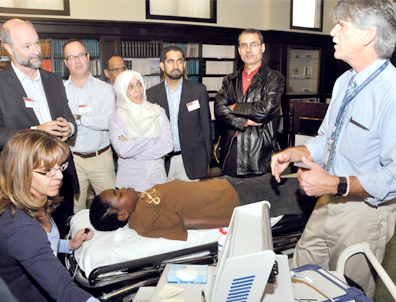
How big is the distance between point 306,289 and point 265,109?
1.90 m

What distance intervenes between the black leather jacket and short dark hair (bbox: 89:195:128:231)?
1.30m

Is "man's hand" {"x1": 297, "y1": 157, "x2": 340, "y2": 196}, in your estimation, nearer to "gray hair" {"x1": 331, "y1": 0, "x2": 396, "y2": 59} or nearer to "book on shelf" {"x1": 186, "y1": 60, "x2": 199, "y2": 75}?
"gray hair" {"x1": 331, "y1": 0, "x2": 396, "y2": 59}

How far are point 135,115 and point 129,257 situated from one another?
50.4 inches

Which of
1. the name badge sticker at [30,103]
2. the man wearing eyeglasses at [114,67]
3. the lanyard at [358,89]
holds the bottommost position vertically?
the name badge sticker at [30,103]

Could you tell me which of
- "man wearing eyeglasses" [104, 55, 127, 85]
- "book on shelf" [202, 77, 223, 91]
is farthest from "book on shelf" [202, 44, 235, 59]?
"man wearing eyeglasses" [104, 55, 127, 85]

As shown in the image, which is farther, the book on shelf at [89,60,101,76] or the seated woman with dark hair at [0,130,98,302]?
the book on shelf at [89,60,101,76]

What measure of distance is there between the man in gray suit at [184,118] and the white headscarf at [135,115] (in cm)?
36

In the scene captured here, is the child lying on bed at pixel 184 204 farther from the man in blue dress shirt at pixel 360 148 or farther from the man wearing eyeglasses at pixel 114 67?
the man wearing eyeglasses at pixel 114 67

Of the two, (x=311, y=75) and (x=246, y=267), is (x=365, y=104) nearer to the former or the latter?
(x=246, y=267)

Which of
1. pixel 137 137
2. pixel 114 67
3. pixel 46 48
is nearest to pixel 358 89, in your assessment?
pixel 137 137

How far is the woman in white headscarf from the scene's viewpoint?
2709 millimetres

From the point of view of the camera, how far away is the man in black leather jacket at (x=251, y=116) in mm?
3004

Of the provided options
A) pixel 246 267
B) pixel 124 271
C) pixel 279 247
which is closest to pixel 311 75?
pixel 279 247

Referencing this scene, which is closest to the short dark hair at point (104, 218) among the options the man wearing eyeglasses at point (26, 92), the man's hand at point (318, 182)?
the man wearing eyeglasses at point (26, 92)
